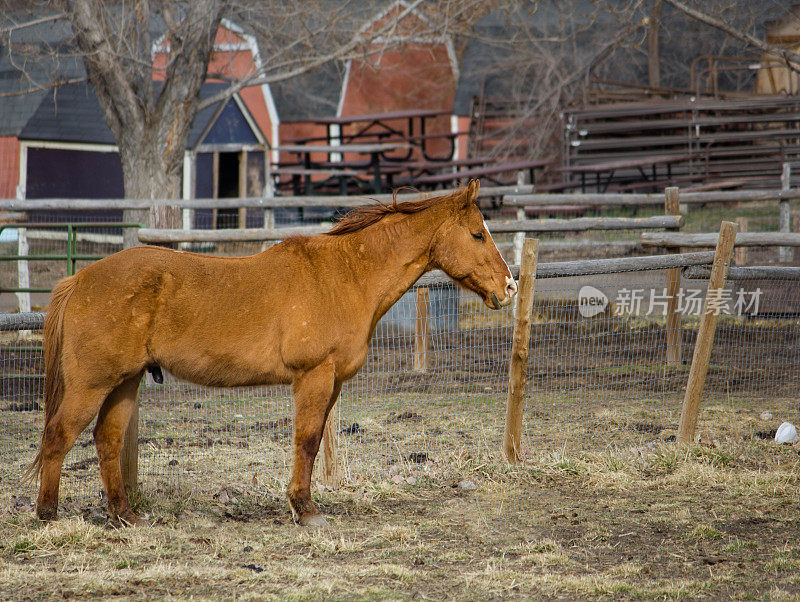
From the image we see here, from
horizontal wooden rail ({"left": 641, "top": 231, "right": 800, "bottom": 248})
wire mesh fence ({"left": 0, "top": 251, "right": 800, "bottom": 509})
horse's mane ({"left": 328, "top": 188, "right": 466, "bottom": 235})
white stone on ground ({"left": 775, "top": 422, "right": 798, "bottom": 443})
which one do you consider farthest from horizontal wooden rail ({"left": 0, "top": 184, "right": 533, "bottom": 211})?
horse's mane ({"left": 328, "top": 188, "right": 466, "bottom": 235})

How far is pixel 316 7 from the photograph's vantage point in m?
13.0

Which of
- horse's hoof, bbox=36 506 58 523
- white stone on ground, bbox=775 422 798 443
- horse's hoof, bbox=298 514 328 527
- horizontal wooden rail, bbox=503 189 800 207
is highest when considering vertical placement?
horizontal wooden rail, bbox=503 189 800 207

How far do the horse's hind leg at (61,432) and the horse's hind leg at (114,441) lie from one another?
0.19 m

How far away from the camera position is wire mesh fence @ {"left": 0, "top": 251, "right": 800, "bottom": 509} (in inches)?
233

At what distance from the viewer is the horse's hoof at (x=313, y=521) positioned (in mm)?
4719

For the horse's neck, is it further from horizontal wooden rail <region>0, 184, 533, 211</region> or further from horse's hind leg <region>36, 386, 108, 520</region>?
horizontal wooden rail <region>0, 184, 533, 211</region>

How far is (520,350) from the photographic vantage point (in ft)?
19.6

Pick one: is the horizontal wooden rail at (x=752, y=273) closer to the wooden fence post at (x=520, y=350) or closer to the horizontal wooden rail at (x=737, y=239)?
the horizontal wooden rail at (x=737, y=239)

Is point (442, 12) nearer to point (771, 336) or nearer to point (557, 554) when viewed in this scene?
point (771, 336)

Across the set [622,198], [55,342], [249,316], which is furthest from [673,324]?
[55,342]

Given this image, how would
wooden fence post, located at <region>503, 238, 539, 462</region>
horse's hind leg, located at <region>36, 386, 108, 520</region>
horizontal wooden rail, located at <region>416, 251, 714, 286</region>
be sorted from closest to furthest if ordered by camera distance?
horse's hind leg, located at <region>36, 386, 108, 520</region>, wooden fence post, located at <region>503, 238, 539, 462</region>, horizontal wooden rail, located at <region>416, 251, 714, 286</region>

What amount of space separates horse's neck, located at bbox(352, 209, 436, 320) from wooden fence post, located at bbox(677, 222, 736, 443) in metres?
2.78

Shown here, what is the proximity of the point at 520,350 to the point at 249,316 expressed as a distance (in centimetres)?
219

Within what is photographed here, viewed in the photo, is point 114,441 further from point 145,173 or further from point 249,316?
point 145,173
